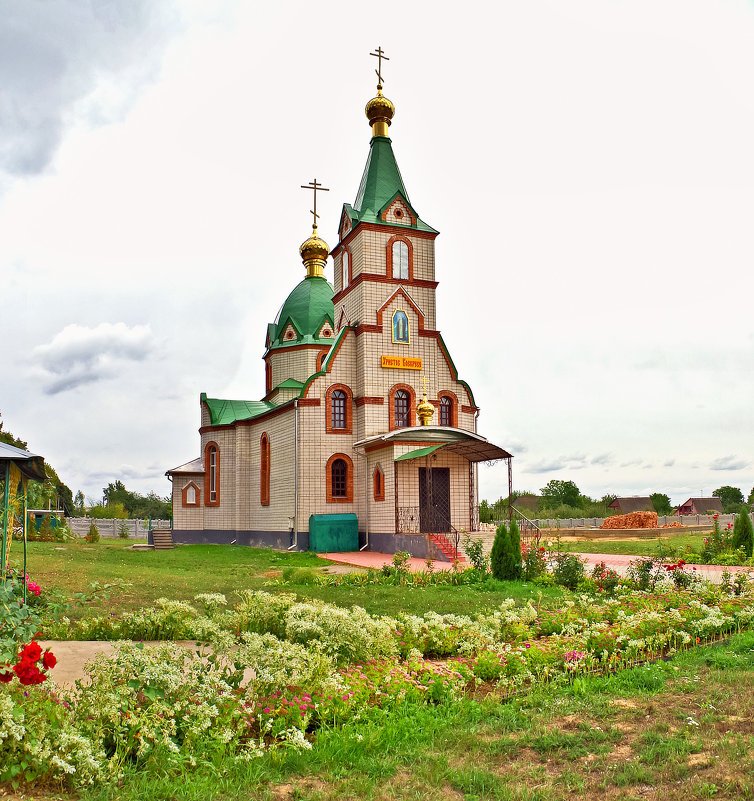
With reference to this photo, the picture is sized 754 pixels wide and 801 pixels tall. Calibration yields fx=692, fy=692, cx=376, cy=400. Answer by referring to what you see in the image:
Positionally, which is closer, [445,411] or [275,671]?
[275,671]

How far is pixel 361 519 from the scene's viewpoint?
934 inches

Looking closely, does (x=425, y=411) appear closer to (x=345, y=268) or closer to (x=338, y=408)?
(x=338, y=408)

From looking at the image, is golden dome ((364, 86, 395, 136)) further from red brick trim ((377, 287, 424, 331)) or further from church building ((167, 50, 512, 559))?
red brick trim ((377, 287, 424, 331))

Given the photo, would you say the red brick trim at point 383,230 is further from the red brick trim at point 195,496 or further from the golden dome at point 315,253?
the red brick trim at point 195,496

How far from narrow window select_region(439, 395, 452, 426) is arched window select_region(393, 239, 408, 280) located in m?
4.63

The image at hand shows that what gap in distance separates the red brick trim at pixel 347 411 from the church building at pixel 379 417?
0.04 meters

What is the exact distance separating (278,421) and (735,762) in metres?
22.6

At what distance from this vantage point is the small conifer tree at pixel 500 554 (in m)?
13.3

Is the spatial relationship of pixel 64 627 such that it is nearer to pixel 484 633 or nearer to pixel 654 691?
pixel 484 633

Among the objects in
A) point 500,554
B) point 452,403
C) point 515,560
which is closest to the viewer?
point 515,560

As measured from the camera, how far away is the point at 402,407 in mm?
24375

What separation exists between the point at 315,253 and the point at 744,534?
21942mm

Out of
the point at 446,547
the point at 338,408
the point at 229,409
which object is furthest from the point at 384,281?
the point at 229,409

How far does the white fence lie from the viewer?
1549 inches
